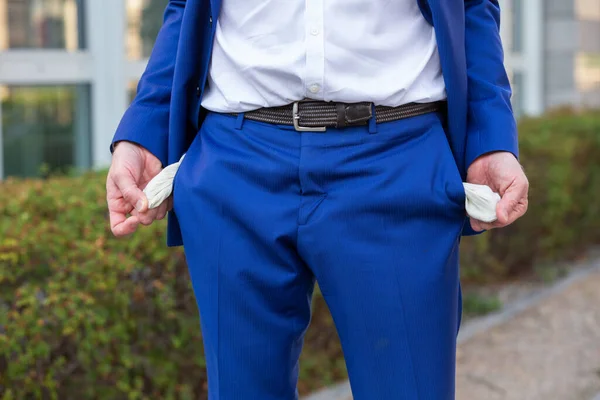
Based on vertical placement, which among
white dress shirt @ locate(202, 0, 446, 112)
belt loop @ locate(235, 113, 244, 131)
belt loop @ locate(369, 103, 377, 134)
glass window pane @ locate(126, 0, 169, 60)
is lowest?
glass window pane @ locate(126, 0, 169, 60)

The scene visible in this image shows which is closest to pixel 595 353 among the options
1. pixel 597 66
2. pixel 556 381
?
pixel 556 381

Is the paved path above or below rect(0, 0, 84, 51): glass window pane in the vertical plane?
below

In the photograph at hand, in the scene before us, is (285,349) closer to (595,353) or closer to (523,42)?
(595,353)

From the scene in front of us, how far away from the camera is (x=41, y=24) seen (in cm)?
463

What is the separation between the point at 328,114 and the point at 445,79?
0.23 meters

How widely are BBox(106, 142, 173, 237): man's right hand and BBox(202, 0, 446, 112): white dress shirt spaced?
8.1 inches

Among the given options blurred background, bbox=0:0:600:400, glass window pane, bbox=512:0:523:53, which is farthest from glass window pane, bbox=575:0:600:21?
blurred background, bbox=0:0:600:400

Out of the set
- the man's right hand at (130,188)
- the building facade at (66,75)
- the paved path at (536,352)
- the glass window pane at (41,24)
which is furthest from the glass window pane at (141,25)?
the man's right hand at (130,188)

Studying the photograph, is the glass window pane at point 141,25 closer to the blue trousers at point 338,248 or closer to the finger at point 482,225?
the blue trousers at point 338,248

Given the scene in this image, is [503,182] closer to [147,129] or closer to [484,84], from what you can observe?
[484,84]

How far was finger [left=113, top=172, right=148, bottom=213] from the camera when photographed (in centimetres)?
177

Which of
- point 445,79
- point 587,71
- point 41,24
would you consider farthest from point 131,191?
point 587,71

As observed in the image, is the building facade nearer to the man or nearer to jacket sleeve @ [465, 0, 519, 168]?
the man

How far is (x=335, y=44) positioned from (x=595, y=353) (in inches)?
146
